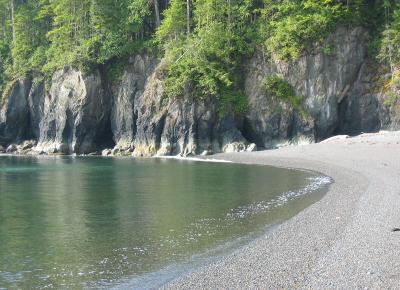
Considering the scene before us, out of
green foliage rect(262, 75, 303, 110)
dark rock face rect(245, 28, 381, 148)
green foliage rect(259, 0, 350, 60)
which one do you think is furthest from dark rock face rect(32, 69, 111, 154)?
green foliage rect(259, 0, 350, 60)

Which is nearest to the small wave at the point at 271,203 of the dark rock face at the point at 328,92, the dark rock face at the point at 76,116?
the dark rock face at the point at 328,92

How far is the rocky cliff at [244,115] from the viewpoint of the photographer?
49125mm

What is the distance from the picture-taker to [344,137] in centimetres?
4284

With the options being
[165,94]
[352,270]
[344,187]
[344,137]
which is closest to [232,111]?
[165,94]

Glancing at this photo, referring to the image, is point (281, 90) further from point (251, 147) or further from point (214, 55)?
point (214, 55)

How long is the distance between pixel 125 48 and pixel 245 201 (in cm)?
4115

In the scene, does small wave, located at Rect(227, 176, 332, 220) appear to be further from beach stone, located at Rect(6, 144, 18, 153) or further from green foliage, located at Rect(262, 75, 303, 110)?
beach stone, located at Rect(6, 144, 18, 153)

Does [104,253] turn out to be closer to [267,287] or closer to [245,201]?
[267,287]

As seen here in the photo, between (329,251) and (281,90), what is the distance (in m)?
39.6

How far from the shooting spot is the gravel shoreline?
31.9 ft

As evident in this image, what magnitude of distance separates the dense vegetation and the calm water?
2063 cm

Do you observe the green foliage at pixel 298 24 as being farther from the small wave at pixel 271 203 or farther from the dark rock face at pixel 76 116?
the small wave at pixel 271 203

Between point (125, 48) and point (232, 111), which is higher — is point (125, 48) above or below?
above

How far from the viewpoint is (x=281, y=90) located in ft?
164
